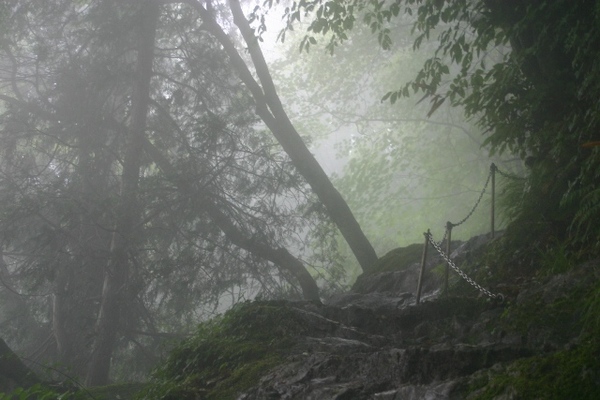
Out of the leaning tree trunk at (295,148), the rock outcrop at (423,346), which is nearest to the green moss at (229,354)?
the rock outcrop at (423,346)

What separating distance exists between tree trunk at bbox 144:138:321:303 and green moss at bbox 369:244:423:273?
2817 mm

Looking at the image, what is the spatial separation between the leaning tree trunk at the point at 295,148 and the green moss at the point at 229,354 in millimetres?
7722

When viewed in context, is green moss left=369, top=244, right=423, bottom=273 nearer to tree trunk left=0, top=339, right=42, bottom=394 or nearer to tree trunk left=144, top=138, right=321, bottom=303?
tree trunk left=144, top=138, right=321, bottom=303

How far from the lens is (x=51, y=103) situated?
45.8 feet

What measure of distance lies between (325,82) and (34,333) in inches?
602

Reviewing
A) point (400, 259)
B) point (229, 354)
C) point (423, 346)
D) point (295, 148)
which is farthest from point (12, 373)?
point (295, 148)

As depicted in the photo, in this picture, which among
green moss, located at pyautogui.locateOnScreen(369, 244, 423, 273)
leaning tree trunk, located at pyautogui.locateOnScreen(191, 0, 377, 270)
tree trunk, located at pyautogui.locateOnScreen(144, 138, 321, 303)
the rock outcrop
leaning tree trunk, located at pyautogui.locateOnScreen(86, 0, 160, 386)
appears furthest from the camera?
leaning tree trunk, located at pyautogui.locateOnScreen(191, 0, 377, 270)

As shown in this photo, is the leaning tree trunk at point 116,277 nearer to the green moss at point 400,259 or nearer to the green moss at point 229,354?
the green moss at point 400,259

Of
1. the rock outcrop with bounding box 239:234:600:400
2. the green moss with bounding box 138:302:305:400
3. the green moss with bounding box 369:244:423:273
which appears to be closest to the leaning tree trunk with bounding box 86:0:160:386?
the green moss with bounding box 369:244:423:273

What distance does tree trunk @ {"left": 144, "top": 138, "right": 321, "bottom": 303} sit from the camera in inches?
510

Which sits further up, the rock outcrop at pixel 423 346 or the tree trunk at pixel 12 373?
the tree trunk at pixel 12 373

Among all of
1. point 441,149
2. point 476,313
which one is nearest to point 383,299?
point 476,313

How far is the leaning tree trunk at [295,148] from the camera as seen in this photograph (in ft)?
44.9

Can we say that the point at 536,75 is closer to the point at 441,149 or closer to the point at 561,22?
the point at 561,22
